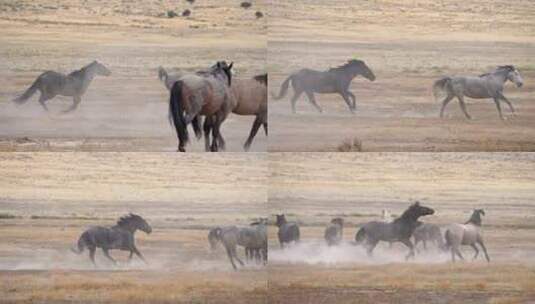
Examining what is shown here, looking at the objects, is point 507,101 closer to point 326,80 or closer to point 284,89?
point 326,80

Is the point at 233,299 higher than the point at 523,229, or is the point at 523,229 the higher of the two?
the point at 523,229

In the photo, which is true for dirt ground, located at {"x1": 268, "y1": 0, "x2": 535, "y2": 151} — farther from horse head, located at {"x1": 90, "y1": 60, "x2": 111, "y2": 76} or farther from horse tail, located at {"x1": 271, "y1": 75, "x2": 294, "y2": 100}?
horse head, located at {"x1": 90, "y1": 60, "x2": 111, "y2": 76}

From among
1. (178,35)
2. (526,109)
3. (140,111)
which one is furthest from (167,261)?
(526,109)

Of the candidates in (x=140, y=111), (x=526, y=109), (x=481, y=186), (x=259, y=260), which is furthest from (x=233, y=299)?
(x=526, y=109)

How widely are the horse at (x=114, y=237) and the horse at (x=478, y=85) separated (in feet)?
4.30

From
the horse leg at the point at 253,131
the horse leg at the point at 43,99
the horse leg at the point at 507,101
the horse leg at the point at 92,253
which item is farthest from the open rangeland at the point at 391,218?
the horse leg at the point at 43,99

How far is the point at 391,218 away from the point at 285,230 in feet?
1.40

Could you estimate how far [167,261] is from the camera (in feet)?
13.1

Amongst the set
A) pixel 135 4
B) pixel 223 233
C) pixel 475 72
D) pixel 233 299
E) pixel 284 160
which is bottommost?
pixel 233 299

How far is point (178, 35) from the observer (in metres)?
4.02

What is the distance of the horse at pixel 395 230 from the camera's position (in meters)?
4.01

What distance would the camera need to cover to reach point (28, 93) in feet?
13.0

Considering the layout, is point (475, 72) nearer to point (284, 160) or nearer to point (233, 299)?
point (284, 160)

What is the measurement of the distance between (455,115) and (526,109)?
29cm
